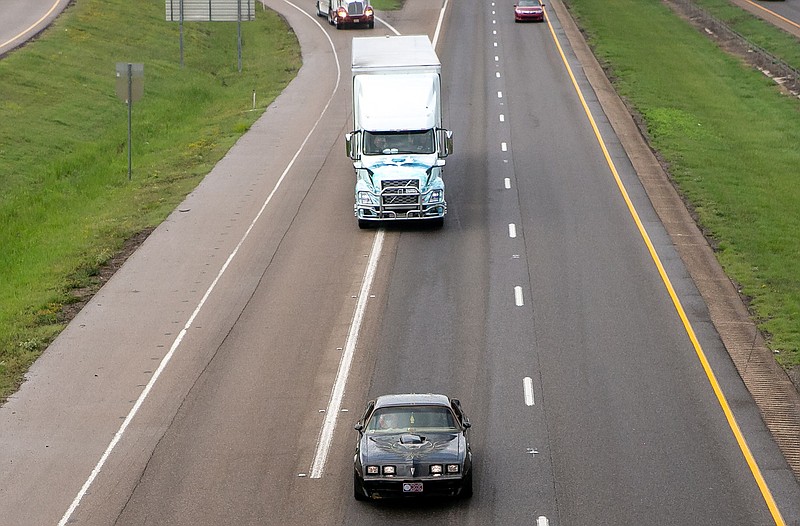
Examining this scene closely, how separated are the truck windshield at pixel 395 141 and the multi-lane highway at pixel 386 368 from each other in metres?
2.18

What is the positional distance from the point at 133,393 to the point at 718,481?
10.5m

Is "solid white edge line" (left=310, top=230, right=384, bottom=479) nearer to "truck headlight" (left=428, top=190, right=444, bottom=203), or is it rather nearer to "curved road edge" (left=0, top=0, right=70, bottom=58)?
"truck headlight" (left=428, top=190, right=444, bottom=203)

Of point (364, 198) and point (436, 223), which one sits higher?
point (364, 198)

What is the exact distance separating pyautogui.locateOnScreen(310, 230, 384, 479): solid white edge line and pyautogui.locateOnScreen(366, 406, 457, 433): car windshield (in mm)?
1310

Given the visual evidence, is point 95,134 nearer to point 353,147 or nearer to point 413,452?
point 353,147

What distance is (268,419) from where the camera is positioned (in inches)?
835

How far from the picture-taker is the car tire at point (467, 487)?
17.6 meters

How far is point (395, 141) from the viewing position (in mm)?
34188

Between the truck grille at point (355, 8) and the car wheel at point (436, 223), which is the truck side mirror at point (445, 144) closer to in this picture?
the car wheel at point (436, 223)

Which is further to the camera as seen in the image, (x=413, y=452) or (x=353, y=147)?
(x=353, y=147)

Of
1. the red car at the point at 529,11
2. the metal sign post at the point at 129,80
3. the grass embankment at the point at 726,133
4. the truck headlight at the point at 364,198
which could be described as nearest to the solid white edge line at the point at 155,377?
the truck headlight at the point at 364,198

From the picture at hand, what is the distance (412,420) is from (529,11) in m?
58.2

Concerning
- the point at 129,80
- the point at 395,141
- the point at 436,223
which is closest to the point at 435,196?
the point at 436,223

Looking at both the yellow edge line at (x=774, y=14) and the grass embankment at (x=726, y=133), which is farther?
the yellow edge line at (x=774, y=14)
